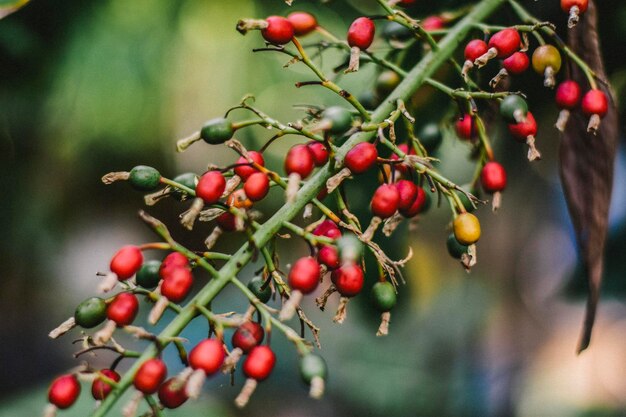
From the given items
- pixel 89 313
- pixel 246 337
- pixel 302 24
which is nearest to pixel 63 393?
pixel 89 313

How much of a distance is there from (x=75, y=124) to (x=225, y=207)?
1451 millimetres

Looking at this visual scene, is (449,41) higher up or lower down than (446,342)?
higher up

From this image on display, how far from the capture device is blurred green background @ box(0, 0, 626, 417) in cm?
166

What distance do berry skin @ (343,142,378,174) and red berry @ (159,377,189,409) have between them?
0.86 feet

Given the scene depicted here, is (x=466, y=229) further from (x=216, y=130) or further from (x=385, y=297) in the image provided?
(x=216, y=130)

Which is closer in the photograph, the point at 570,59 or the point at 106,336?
the point at 106,336

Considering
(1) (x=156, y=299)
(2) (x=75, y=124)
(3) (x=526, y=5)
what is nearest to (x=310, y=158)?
(1) (x=156, y=299)

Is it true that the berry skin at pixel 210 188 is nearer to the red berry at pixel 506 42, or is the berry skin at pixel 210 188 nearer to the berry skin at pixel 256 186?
the berry skin at pixel 256 186

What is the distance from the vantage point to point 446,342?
5.75ft

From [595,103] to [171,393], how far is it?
2.01ft

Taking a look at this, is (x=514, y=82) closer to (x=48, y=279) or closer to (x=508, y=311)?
(x=508, y=311)

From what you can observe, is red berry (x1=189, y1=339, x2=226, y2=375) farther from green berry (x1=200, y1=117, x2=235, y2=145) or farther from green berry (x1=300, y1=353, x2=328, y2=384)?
green berry (x1=200, y1=117, x2=235, y2=145)

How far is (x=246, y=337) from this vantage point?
587 mm

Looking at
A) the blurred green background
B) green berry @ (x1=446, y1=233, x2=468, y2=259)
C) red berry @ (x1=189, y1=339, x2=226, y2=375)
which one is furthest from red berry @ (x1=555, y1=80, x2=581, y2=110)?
the blurred green background
